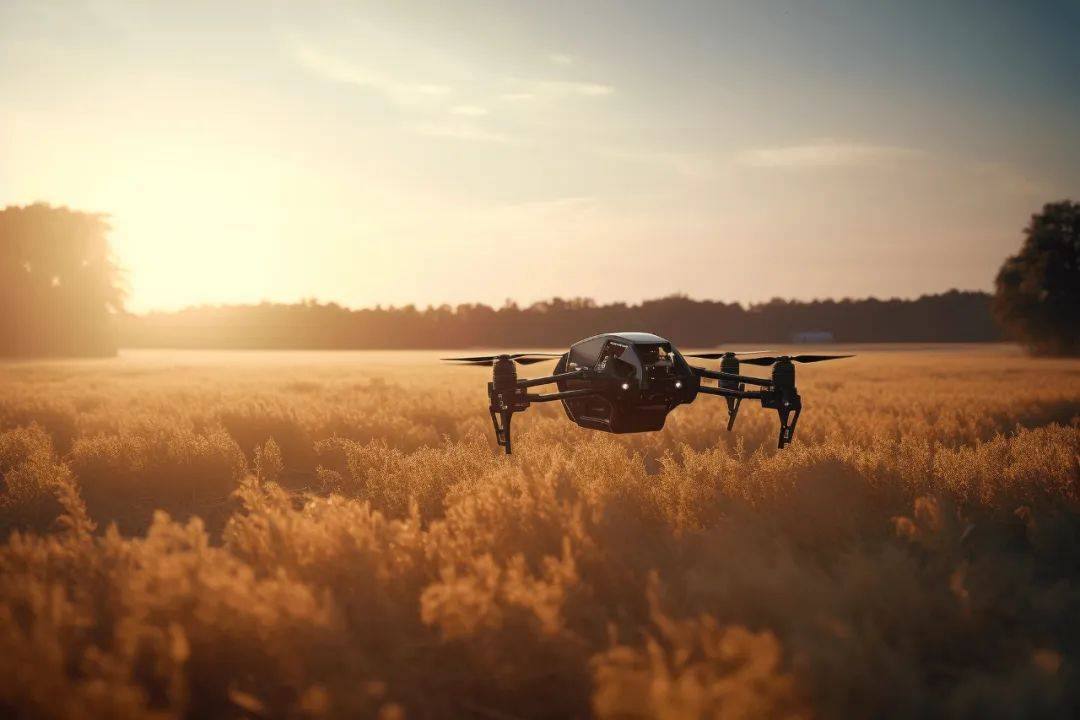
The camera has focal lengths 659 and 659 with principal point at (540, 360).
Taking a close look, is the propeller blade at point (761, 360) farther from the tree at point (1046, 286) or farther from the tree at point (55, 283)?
the tree at point (55, 283)

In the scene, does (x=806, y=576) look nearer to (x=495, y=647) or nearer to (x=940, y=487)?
(x=495, y=647)

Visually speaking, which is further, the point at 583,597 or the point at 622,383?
the point at 622,383

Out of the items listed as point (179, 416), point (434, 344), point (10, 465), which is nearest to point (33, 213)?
point (434, 344)

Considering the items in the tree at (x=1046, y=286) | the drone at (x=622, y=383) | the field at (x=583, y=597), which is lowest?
the field at (x=583, y=597)

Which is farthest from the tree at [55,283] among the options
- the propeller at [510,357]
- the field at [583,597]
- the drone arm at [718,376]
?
the drone arm at [718,376]

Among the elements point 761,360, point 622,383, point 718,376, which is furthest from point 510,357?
point 761,360

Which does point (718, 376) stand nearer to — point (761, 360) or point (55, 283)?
point (761, 360)

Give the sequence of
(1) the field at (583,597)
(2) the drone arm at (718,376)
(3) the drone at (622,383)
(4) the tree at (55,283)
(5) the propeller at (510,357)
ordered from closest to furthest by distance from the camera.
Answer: (1) the field at (583,597)
(3) the drone at (622,383)
(2) the drone arm at (718,376)
(5) the propeller at (510,357)
(4) the tree at (55,283)
